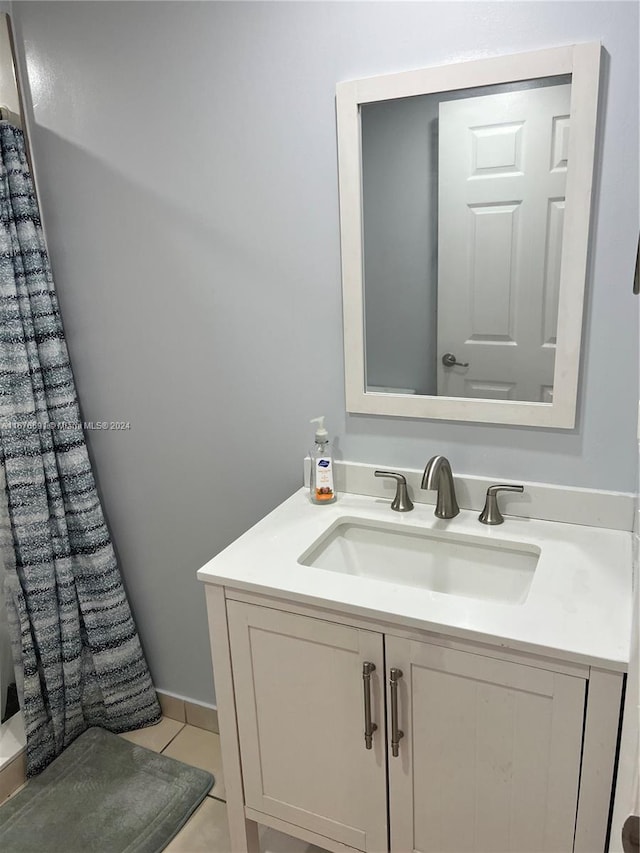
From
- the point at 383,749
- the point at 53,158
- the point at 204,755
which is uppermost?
the point at 53,158

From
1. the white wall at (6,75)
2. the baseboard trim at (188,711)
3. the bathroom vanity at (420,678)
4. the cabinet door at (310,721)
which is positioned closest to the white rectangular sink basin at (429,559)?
the bathroom vanity at (420,678)

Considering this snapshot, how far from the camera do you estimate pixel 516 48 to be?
1.28m

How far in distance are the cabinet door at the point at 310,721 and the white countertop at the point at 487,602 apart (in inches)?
2.7

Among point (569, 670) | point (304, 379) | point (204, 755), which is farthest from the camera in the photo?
point (204, 755)

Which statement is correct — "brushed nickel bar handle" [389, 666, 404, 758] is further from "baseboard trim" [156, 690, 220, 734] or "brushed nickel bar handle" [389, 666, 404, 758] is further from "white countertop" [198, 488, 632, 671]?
"baseboard trim" [156, 690, 220, 734]

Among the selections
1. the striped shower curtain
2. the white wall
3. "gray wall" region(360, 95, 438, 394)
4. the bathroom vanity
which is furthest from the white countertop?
the white wall

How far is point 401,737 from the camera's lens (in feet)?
4.08

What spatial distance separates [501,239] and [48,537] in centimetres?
147

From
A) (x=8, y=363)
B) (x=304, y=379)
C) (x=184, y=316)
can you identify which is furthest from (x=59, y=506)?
(x=304, y=379)

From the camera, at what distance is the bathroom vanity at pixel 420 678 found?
1090 mm

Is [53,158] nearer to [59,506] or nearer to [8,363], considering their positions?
[8,363]

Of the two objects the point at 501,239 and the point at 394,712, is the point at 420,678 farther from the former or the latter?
the point at 501,239

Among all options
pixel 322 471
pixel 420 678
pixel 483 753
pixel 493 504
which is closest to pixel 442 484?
pixel 493 504

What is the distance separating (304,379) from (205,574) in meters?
0.58
